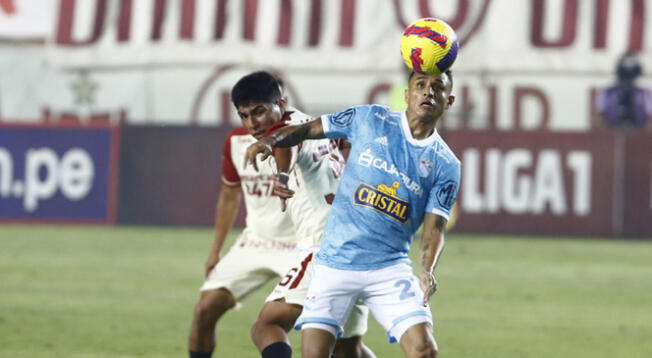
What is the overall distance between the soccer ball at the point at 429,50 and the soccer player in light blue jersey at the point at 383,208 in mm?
52

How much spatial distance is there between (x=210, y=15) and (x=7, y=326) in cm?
1574

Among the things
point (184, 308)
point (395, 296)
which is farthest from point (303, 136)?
point (184, 308)

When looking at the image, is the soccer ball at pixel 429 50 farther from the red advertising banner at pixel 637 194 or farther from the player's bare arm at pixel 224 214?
the red advertising banner at pixel 637 194

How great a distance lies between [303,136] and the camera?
6.58 metres

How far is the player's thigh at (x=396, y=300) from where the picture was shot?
641 cm

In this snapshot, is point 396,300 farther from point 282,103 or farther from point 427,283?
point 282,103

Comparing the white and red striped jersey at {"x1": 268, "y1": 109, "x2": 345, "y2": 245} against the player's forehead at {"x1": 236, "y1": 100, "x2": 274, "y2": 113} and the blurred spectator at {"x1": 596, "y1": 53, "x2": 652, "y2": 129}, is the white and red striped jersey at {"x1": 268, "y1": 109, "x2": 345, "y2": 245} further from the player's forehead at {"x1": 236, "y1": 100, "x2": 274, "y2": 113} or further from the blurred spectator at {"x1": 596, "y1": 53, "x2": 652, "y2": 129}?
the blurred spectator at {"x1": 596, "y1": 53, "x2": 652, "y2": 129}

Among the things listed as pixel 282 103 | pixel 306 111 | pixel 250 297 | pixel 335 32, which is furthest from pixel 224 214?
pixel 335 32

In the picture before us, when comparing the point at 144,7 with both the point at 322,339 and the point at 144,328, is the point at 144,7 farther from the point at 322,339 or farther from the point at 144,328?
the point at 322,339

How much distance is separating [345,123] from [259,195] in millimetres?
1591

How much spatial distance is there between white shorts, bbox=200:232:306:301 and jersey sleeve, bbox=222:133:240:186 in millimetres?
425

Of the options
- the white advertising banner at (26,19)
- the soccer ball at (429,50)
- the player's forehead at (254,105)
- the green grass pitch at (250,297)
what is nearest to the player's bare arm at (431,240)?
the soccer ball at (429,50)

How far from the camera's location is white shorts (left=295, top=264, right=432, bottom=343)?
21.2 feet

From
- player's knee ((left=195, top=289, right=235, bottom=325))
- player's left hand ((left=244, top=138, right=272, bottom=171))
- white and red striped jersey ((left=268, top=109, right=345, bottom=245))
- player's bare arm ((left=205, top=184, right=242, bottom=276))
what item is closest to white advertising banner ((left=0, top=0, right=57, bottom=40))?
player's bare arm ((left=205, top=184, right=242, bottom=276))
